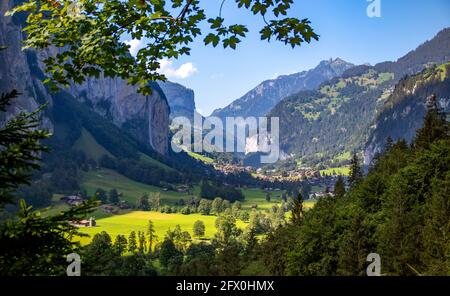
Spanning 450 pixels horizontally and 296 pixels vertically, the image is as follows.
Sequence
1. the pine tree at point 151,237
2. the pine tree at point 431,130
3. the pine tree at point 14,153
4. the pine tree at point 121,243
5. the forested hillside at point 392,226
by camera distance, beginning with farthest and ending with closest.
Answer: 1. the pine tree at point 151,237
2. the pine tree at point 121,243
3. the pine tree at point 431,130
4. the forested hillside at point 392,226
5. the pine tree at point 14,153

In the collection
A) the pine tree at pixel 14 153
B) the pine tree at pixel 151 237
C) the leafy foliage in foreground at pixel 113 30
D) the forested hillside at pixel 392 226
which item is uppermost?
the leafy foliage in foreground at pixel 113 30

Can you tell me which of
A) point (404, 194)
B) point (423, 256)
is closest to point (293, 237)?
point (404, 194)

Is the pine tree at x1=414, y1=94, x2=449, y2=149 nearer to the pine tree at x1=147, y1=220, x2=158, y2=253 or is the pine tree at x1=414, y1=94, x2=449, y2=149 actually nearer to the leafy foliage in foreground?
the leafy foliage in foreground

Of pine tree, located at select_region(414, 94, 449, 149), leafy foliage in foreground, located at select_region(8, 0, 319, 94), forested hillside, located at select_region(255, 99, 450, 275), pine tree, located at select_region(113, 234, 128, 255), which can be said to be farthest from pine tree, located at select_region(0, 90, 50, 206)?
pine tree, located at select_region(113, 234, 128, 255)

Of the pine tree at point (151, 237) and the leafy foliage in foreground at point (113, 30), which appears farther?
the pine tree at point (151, 237)

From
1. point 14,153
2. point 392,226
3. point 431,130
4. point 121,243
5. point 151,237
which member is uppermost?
point 431,130

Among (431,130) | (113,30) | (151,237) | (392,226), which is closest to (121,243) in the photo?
(151,237)

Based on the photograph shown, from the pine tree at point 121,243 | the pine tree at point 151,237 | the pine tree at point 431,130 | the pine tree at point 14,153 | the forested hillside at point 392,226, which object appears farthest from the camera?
the pine tree at point 151,237

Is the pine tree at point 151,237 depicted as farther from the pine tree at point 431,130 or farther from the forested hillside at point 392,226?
the pine tree at point 431,130

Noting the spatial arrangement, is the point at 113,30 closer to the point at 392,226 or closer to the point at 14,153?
the point at 14,153

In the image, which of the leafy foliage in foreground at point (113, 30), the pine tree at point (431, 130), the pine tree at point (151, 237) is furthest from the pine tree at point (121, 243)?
the leafy foliage in foreground at point (113, 30)
